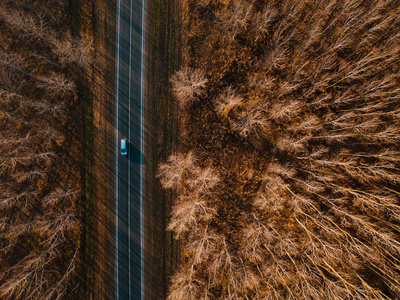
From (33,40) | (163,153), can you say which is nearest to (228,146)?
(163,153)

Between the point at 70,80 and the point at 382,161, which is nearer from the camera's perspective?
the point at 382,161

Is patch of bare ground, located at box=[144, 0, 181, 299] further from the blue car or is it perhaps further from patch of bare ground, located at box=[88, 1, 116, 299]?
patch of bare ground, located at box=[88, 1, 116, 299]

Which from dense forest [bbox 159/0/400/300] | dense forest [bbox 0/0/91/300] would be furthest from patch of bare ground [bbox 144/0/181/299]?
dense forest [bbox 0/0/91/300]

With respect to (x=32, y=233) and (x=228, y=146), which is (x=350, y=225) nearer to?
(x=228, y=146)

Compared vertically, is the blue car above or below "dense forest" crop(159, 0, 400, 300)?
above

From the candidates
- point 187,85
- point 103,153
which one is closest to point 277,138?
point 187,85

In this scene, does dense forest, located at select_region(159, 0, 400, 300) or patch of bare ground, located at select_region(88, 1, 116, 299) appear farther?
patch of bare ground, located at select_region(88, 1, 116, 299)

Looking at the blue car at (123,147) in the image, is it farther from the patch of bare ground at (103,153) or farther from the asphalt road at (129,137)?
the patch of bare ground at (103,153)
